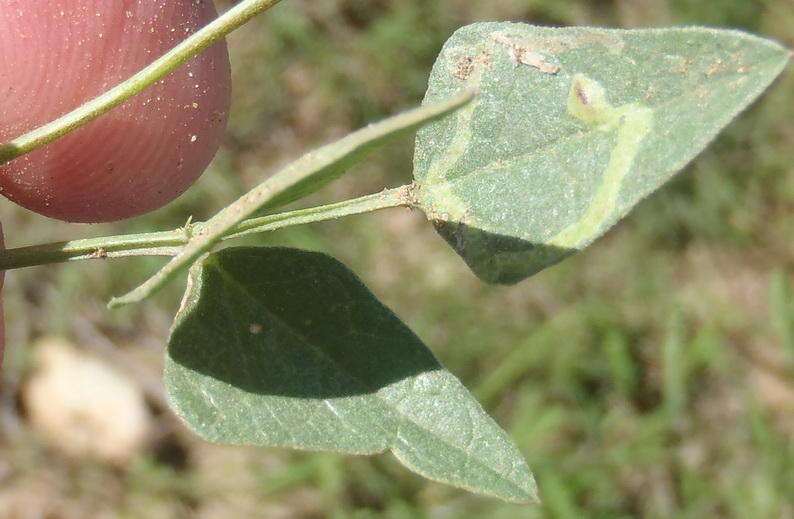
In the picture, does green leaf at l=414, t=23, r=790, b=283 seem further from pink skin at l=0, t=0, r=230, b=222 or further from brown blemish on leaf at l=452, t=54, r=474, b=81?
pink skin at l=0, t=0, r=230, b=222

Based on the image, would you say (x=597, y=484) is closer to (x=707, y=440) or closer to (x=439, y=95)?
(x=707, y=440)

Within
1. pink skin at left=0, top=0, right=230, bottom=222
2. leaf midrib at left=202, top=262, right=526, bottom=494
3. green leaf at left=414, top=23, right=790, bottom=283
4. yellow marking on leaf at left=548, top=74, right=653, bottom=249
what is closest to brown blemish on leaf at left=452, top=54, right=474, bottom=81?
green leaf at left=414, top=23, right=790, bottom=283

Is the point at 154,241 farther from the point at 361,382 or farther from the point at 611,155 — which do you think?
the point at 611,155

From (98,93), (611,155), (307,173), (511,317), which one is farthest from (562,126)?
(511,317)

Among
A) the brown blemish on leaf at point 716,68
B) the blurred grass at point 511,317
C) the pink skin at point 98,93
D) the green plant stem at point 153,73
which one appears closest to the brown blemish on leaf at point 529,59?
the brown blemish on leaf at point 716,68

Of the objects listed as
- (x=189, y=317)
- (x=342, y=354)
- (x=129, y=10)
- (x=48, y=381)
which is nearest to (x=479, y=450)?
(x=342, y=354)

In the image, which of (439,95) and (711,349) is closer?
(439,95)
